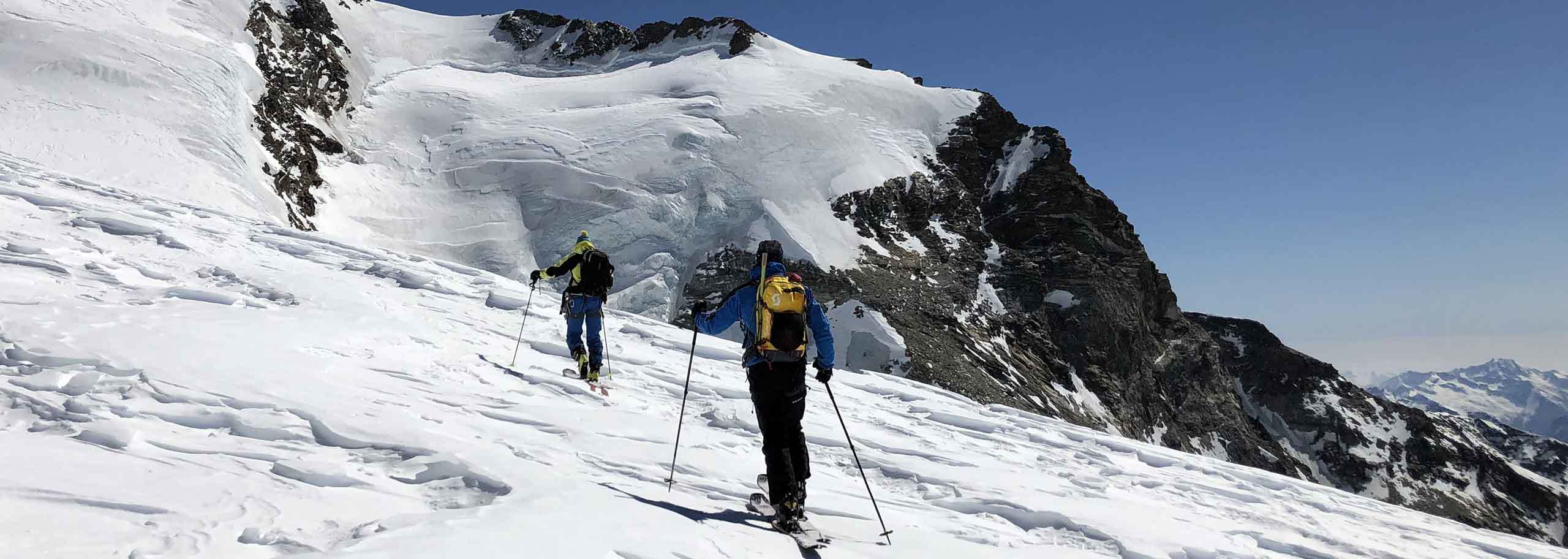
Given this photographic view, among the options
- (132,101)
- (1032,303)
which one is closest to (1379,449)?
(1032,303)

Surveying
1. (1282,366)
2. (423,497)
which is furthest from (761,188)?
(1282,366)

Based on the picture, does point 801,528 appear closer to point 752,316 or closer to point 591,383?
point 752,316

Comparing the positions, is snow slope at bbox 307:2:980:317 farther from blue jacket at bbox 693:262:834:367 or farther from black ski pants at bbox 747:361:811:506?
black ski pants at bbox 747:361:811:506

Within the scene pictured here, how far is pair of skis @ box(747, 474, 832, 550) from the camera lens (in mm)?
5551

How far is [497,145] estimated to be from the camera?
48.7 meters

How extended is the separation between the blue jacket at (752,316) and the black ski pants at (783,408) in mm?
221

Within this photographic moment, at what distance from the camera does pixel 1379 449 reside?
238 feet

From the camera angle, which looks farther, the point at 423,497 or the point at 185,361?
the point at 185,361

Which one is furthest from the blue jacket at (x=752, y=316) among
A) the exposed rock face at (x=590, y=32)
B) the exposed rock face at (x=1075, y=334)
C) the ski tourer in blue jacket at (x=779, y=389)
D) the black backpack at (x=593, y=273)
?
the exposed rock face at (x=590, y=32)

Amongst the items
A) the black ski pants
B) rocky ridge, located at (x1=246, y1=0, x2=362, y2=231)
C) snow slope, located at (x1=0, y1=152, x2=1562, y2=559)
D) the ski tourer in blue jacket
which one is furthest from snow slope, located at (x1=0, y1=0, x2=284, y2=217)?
the black ski pants

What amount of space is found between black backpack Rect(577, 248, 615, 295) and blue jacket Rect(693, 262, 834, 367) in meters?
4.69

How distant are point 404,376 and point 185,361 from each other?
2.13m

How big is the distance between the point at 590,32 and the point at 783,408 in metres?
73.9

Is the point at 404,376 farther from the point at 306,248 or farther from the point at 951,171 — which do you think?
the point at 951,171
